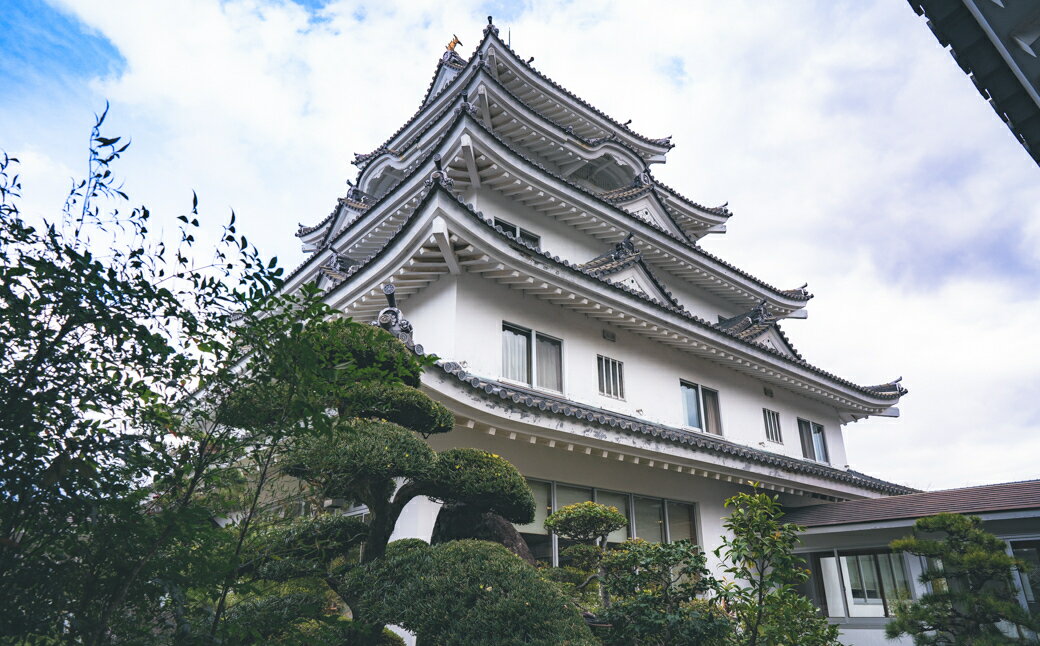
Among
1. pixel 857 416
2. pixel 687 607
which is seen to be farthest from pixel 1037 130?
pixel 857 416

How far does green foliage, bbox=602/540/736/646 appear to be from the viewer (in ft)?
16.3

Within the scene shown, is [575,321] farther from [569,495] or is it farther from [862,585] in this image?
[862,585]

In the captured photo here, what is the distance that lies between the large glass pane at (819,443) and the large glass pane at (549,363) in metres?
8.74

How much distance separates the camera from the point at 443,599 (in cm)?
409

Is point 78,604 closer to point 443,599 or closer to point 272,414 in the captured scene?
point 272,414

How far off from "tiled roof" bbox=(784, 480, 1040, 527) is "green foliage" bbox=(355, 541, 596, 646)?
829 cm

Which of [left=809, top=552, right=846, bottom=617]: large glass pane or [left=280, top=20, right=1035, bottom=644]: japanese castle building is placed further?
[left=809, top=552, right=846, bottom=617]: large glass pane

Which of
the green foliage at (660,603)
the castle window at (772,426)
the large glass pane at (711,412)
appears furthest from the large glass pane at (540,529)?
the castle window at (772,426)

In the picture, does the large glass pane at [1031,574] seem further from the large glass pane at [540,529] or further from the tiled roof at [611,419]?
the large glass pane at [540,529]

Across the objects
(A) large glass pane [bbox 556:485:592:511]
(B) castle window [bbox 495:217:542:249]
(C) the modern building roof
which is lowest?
(A) large glass pane [bbox 556:485:592:511]

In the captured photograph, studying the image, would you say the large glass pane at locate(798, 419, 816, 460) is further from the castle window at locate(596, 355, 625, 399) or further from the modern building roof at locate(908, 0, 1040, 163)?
the modern building roof at locate(908, 0, 1040, 163)

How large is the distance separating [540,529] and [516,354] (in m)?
2.77

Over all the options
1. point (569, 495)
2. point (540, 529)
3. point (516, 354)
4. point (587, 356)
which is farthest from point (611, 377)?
point (540, 529)

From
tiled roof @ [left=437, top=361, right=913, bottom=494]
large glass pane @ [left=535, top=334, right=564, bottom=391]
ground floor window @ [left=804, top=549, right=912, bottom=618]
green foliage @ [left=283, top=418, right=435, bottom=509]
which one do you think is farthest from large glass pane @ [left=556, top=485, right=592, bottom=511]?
ground floor window @ [left=804, top=549, right=912, bottom=618]
